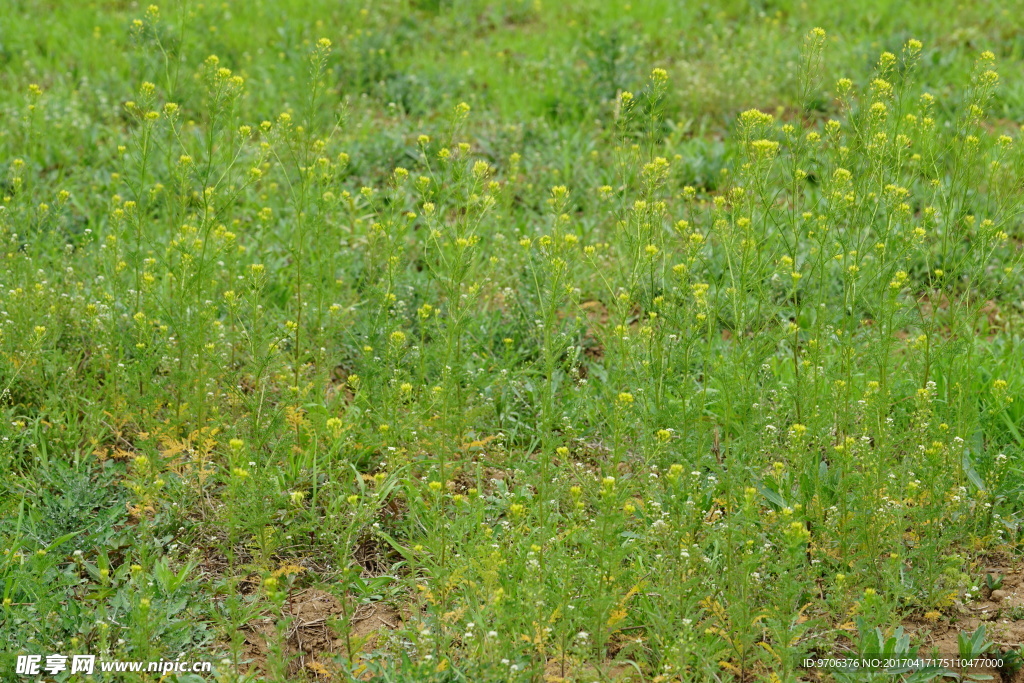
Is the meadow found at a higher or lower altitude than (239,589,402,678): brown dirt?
higher

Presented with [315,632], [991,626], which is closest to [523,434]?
[315,632]

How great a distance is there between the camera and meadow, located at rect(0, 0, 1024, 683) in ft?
9.36

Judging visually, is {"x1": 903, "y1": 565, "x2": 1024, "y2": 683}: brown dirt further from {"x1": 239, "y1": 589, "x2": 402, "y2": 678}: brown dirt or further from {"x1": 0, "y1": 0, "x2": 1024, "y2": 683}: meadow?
{"x1": 239, "y1": 589, "x2": 402, "y2": 678}: brown dirt

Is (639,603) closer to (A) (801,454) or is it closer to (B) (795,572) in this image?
(B) (795,572)

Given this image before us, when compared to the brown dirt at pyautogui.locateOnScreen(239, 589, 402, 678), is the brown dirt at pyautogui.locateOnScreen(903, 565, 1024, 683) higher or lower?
higher

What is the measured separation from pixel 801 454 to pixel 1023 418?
1.26 meters

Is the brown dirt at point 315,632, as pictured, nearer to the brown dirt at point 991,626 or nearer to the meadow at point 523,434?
the meadow at point 523,434

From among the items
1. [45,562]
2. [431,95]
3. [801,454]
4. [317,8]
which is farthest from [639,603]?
[317,8]

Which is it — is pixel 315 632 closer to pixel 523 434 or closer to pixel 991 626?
pixel 523 434

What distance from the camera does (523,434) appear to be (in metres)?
3.93

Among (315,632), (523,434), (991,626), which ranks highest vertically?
(991,626)

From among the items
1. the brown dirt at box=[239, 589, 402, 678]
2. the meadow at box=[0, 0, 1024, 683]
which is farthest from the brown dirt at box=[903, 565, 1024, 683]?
the brown dirt at box=[239, 589, 402, 678]

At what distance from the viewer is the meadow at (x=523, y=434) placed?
2.85 meters

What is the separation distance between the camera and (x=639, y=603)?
2.98 m
